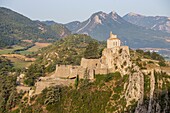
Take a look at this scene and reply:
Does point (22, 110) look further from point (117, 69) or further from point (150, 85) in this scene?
point (150, 85)

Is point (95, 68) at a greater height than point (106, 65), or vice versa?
point (106, 65)

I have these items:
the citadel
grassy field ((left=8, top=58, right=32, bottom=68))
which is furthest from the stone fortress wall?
grassy field ((left=8, top=58, right=32, bottom=68))

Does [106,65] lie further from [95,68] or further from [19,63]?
[19,63]

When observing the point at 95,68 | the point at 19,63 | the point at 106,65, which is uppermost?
the point at 106,65

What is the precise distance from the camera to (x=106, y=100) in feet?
104

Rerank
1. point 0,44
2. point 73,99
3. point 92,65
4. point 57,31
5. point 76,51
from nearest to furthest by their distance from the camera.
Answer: point 73,99 → point 92,65 → point 76,51 → point 0,44 → point 57,31

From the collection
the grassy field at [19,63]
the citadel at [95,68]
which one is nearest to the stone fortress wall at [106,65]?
the citadel at [95,68]

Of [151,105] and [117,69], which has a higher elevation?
[117,69]

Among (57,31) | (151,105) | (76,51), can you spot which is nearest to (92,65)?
(151,105)

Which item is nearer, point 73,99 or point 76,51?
point 73,99

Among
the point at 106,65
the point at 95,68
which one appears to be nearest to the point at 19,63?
the point at 106,65

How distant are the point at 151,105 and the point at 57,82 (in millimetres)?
9983

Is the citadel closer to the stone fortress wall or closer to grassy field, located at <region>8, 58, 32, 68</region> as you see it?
the stone fortress wall

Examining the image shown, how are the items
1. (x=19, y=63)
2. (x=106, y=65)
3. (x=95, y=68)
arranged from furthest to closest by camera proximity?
1. (x=19, y=63)
2. (x=106, y=65)
3. (x=95, y=68)
